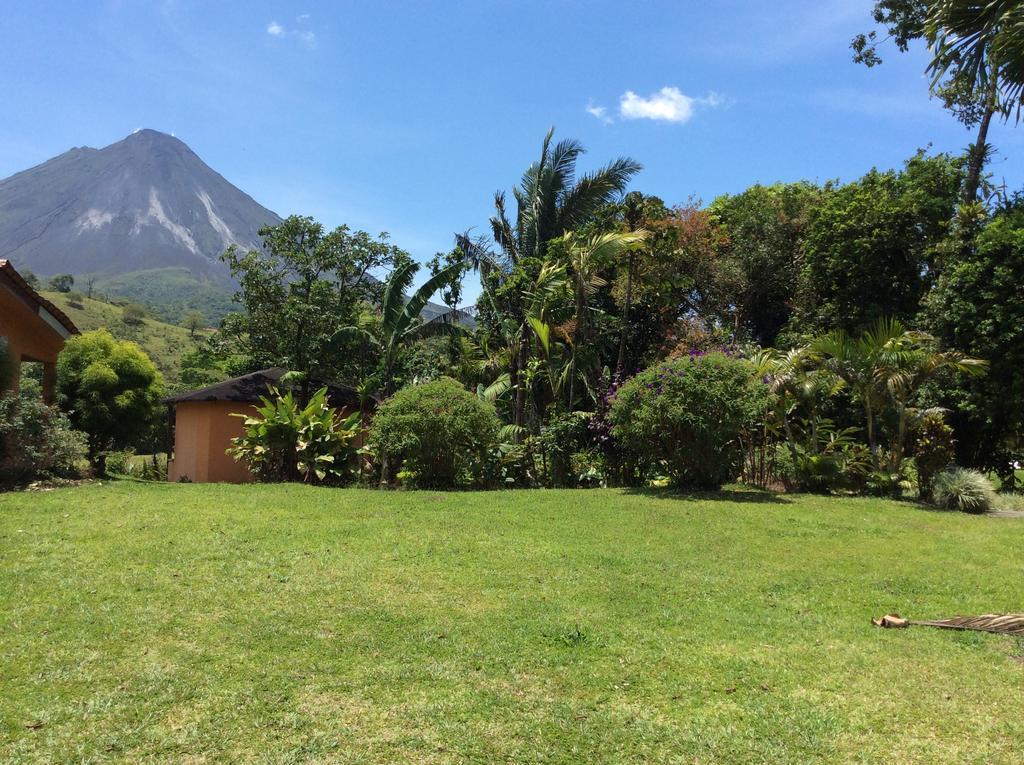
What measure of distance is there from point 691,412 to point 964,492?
177 inches

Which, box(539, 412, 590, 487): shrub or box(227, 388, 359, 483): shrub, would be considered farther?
box(227, 388, 359, 483): shrub

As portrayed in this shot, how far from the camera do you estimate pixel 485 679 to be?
13.9ft

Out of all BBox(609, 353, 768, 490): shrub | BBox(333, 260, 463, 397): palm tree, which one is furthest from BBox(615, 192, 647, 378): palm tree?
BBox(333, 260, 463, 397): palm tree

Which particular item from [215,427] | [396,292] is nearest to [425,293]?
[396,292]

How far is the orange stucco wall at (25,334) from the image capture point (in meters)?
15.5

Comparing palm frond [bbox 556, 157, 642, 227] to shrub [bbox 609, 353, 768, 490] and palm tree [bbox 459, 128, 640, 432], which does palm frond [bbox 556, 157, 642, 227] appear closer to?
palm tree [bbox 459, 128, 640, 432]

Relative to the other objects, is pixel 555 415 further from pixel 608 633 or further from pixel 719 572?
pixel 608 633

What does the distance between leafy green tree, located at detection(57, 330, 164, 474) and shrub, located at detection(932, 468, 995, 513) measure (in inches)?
794

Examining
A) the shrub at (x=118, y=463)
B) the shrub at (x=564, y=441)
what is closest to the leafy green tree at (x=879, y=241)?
the shrub at (x=564, y=441)

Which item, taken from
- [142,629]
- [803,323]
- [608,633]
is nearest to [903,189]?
[803,323]

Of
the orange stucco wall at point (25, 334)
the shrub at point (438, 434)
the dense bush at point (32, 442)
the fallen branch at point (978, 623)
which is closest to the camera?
the fallen branch at point (978, 623)

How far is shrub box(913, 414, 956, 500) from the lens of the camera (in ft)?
41.2

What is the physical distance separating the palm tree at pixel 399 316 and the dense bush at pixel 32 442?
273 inches

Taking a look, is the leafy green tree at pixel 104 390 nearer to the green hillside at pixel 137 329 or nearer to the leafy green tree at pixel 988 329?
the leafy green tree at pixel 988 329
